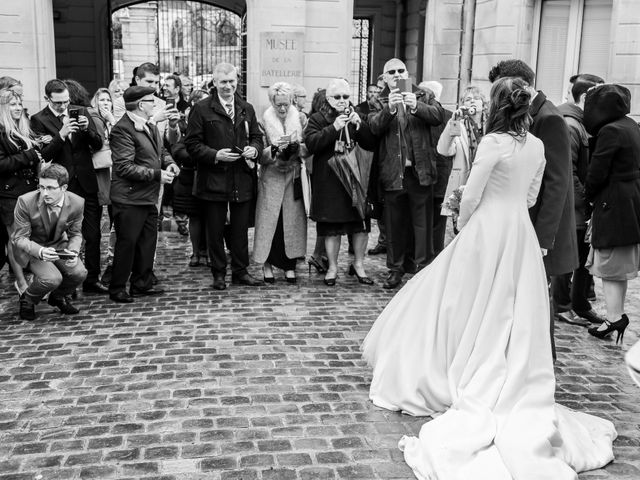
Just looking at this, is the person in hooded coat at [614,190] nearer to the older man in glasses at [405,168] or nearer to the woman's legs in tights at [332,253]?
the older man in glasses at [405,168]

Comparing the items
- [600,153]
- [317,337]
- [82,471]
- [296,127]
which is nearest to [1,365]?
[82,471]

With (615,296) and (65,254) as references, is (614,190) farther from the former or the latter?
(65,254)

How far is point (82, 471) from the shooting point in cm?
407

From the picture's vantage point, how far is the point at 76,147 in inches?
297

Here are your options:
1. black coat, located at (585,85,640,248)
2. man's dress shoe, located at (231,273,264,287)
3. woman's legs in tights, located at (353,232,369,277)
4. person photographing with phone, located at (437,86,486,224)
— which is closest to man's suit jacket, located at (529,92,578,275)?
black coat, located at (585,85,640,248)

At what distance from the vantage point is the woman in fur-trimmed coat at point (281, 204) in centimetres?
814

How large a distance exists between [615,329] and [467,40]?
29.6 feet

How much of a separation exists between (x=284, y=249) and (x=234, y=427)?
12.4 feet

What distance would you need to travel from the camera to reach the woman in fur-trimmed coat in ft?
26.7

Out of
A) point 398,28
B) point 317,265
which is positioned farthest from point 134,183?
point 398,28

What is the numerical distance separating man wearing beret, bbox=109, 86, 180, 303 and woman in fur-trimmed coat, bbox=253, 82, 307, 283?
43.0 inches

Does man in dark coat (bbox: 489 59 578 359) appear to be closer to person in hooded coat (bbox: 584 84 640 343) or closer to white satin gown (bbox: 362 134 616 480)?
Answer: white satin gown (bbox: 362 134 616 480)

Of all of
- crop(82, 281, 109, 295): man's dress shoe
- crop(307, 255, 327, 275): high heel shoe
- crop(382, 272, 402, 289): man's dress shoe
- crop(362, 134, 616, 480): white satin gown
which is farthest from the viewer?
crop(307, 255, 327, 275): high heel shoe

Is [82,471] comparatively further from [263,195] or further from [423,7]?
[423,7]
